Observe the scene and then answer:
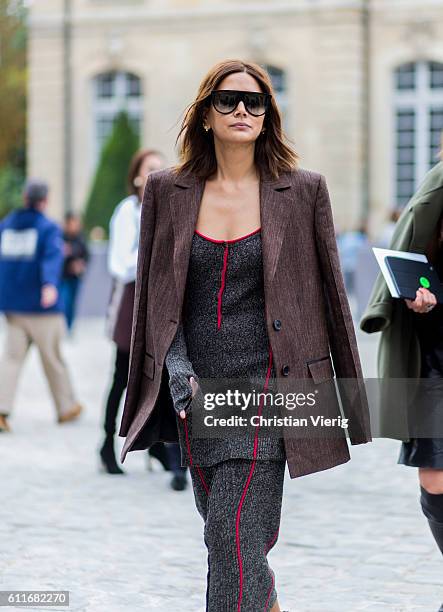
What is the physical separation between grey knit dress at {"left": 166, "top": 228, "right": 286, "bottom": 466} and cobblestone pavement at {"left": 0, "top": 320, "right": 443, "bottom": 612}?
48.4 inches

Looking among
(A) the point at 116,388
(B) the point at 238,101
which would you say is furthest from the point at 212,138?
(A) the point at 116,388

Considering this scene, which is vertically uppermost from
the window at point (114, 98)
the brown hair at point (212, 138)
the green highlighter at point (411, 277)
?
the window at point (114, 98)

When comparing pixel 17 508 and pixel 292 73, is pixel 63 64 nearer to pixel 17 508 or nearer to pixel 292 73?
pixel 292 73

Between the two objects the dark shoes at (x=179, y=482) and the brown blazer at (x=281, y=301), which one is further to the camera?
the dark shoes at (x=179, y=482)

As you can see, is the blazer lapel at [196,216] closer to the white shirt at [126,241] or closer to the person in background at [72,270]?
the white shirt at [126,241]

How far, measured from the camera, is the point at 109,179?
27.9 meters

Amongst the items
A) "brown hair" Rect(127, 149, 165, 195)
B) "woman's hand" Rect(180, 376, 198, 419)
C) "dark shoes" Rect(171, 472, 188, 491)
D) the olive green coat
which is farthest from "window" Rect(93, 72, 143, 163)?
"woman's hand" Rect(180, 376, 198, 419)

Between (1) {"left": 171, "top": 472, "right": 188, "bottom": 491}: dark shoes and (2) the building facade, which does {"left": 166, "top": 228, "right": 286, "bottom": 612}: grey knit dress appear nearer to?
(1) {"left": 171, "top": 472, "right": 188, "bottom": 491}: dark shoes

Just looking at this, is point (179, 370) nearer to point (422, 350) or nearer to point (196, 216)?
point (196, 216)

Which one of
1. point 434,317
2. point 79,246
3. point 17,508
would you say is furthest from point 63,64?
point 434,317

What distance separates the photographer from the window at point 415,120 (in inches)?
1121

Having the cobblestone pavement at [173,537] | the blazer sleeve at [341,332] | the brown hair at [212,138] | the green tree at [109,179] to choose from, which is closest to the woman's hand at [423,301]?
the blazer sleeve at [341,332]

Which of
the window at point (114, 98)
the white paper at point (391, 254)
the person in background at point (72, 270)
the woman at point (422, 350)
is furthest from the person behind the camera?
the window at point (114, 98)

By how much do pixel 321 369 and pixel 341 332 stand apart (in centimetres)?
13
